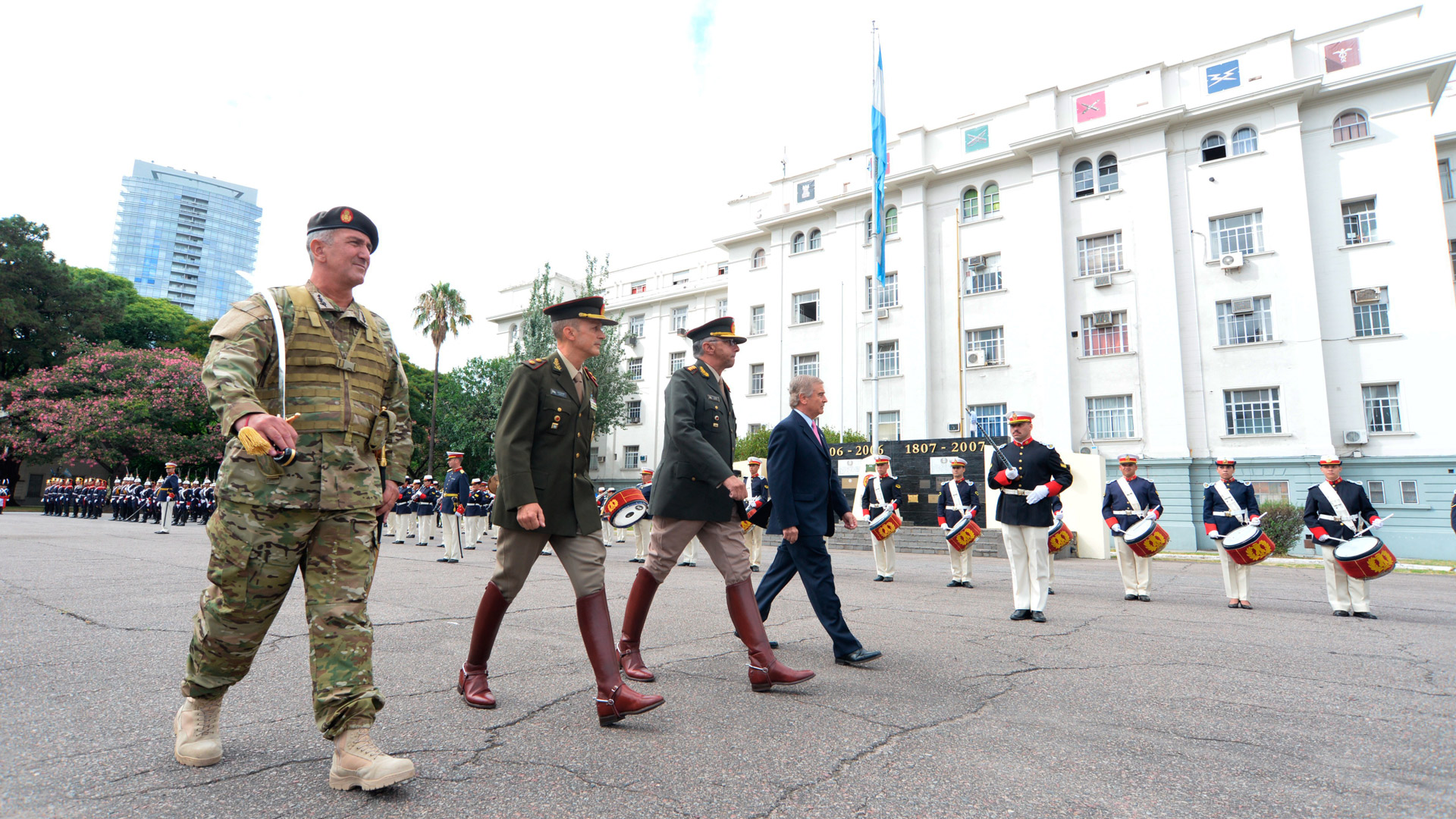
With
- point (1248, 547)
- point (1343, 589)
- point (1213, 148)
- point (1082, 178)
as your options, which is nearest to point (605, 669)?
point (1248, 547)

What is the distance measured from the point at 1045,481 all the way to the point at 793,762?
5624 mm

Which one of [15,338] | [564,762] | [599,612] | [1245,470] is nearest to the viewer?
[564,762]

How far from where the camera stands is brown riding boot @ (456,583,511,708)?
3.94 metres

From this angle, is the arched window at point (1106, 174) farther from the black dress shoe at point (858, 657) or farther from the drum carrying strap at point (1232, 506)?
the black dress shoe at point (858, 657)

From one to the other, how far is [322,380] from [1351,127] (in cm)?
3307

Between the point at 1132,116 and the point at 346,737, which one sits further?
the point at 1132,116

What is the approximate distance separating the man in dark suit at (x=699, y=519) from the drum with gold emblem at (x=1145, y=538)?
7.01 meters

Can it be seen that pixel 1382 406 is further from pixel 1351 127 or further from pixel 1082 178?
pixel 1082 178

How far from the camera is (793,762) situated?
3.12 metres

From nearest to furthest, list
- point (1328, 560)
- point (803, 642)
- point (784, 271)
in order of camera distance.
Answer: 1. point (803, 642)
2. point (1328, 560)
3. point (784, 271)

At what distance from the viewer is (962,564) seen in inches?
454

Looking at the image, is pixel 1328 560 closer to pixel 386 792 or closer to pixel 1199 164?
pixel 386 792

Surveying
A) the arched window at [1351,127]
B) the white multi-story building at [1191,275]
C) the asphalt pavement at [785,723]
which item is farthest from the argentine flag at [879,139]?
the asphalt pavement at [785,723]

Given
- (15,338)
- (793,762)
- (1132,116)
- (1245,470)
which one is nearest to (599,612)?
(793,762)
